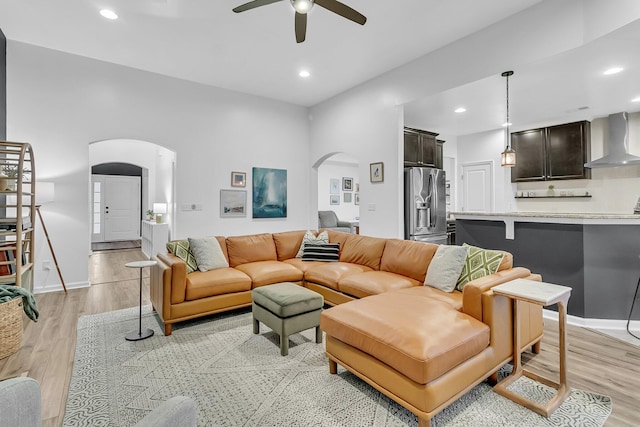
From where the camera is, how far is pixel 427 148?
5.77 meters

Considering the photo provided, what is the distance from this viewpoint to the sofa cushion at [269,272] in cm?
362

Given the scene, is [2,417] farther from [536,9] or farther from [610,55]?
[610,55]

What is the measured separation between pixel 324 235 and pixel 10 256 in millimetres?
3492

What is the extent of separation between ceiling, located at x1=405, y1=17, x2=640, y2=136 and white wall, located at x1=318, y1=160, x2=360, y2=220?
397 cm

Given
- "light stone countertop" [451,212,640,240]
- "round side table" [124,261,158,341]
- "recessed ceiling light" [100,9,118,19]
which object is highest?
"recessed ceiling light" [100,9,118,19]

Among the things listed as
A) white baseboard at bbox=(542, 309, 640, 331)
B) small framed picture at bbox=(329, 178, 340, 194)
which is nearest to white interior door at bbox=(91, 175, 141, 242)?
small framed picture at bbox=(329, 178, 340, 194)

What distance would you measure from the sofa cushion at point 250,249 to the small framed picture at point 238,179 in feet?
5.66

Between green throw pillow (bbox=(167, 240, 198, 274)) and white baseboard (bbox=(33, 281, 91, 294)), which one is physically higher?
green throw pillow (bbox=(167, 240, 198, 274))

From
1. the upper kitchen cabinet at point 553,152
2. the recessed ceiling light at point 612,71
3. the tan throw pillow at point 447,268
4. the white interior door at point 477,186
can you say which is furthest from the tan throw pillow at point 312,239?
the upper kitchen cabinet at point 553,152

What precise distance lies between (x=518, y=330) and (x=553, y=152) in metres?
5.18

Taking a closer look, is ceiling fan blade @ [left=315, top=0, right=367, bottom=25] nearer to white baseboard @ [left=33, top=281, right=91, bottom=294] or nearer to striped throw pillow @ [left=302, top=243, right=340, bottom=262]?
striped throw pillow @ [left=302, top=243, right=340, bottom=262]

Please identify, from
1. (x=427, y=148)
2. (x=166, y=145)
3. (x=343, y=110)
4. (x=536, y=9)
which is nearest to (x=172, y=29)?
(x=166, y=145)

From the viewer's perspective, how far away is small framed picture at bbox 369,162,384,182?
4.93 metres

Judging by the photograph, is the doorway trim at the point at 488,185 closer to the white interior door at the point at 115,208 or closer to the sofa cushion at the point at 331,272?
the sofa cushion at the point at 331,272
